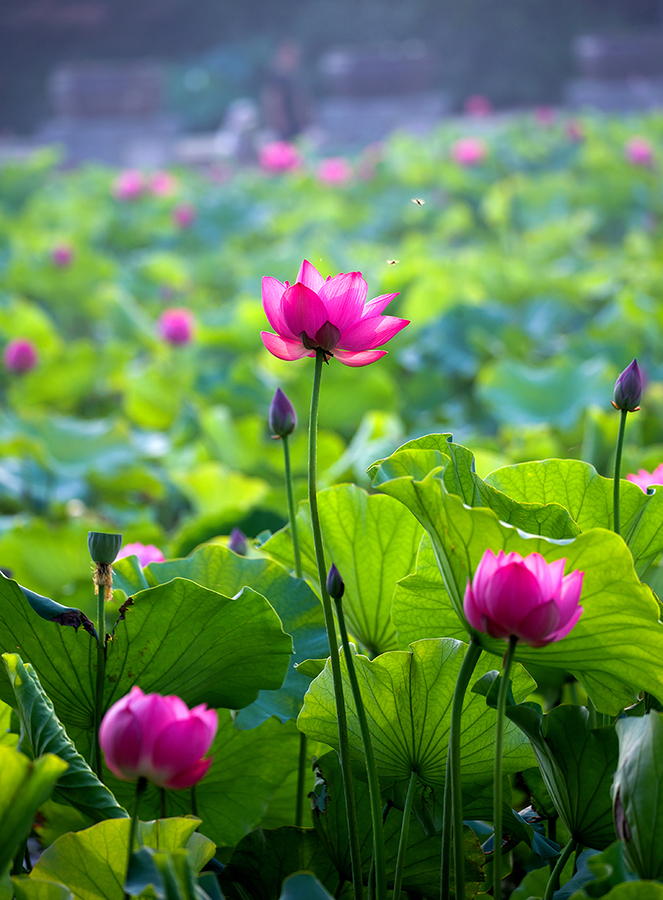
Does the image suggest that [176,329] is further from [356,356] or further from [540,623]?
[540,623]

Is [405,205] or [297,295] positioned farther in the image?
[405,205]

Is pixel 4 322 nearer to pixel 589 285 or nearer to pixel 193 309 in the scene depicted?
pixel 193 309

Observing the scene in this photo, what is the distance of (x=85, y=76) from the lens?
640 centimetres

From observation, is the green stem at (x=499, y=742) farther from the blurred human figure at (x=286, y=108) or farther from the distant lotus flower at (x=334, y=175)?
the blurred human figure at (x=286, y=108)

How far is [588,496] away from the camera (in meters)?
0.41

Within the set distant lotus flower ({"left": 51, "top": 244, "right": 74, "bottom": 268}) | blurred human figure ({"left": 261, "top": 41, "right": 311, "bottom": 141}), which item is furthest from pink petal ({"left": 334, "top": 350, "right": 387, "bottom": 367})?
blurred human figure ({"left": 261, "top": 41, "right": 311, "bottom": 141})

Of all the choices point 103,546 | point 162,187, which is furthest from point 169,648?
point 162,187

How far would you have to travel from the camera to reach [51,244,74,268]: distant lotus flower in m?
2.19

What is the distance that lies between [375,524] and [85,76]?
6.76 metres

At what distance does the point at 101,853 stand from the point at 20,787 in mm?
91

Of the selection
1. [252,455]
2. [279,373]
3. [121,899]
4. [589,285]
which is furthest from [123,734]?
[589,285]

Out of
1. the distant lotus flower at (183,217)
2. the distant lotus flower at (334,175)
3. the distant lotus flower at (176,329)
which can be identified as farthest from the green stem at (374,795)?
the distant lotus flower at (334,175)

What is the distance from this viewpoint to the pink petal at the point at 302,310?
355 mm

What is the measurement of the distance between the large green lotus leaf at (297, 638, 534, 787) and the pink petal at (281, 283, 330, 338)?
14 centimetres
